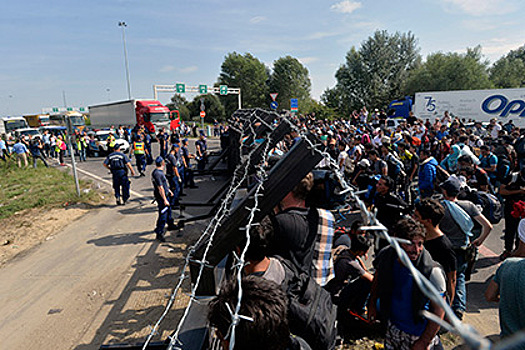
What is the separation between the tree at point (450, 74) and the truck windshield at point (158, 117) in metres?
31.8

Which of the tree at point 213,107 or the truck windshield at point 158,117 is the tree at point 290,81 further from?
the truck windshield at point 158,117

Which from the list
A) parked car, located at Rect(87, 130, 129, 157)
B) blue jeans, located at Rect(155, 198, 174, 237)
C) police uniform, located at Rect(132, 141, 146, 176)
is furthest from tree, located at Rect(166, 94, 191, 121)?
blue jeans, located at Rect(155, 198, 174, 237)

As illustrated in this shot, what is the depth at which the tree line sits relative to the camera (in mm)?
36844

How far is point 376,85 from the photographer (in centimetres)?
4216

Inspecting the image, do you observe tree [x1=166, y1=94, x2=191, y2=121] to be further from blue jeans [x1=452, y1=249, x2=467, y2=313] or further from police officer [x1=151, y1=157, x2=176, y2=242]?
blue jeans [x1=452, y1=249, x2=467, y2=313]

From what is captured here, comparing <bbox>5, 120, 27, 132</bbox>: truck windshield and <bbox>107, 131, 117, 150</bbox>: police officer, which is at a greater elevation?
<bbox>5, 120, 27, 132</bbox>: truck windshield

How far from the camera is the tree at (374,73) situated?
42406 millimetres

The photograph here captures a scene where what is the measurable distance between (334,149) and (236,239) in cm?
848

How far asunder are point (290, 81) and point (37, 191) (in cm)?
4915

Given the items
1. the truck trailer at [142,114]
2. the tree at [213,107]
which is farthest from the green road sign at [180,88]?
the tree at [213,107]

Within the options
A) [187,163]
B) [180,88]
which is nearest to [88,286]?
[187,163]

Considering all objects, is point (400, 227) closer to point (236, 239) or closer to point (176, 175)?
point (236, 239)

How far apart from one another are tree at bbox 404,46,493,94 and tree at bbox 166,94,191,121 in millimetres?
40373

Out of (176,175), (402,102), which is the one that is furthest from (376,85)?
(176,175)
